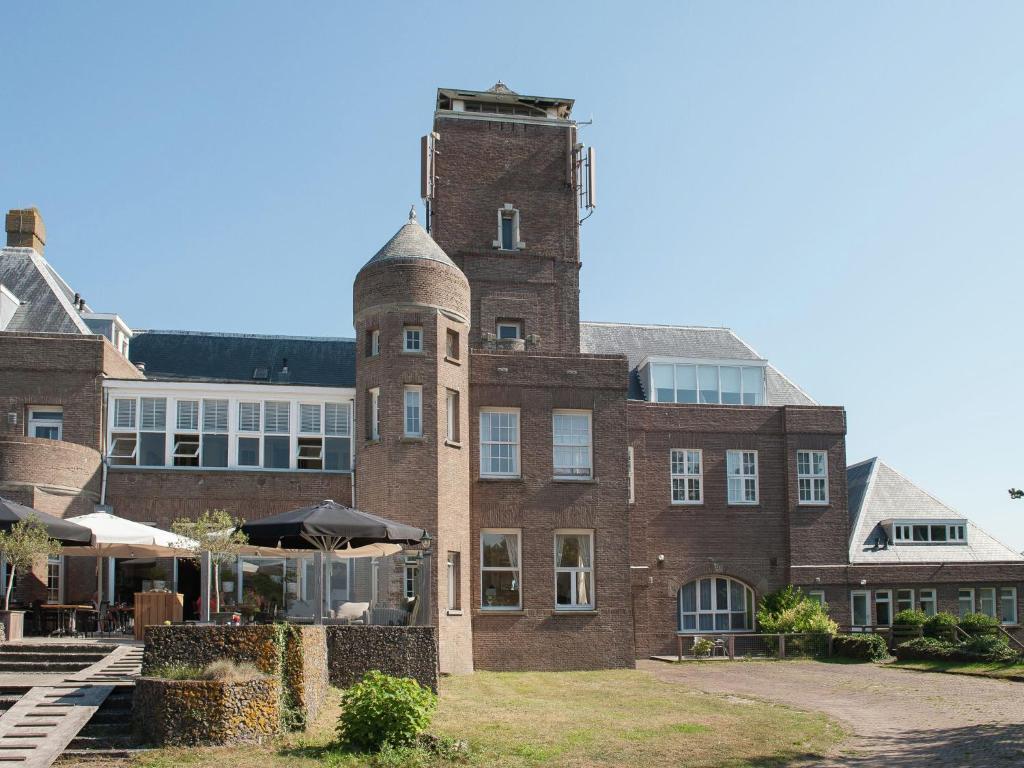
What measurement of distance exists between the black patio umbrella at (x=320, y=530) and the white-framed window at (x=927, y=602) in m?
21.7

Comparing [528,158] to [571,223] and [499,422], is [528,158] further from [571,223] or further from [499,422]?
[499,422]

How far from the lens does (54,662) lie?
61.1 feet

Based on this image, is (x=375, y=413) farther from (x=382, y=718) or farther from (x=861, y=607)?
(x=861, y=607)

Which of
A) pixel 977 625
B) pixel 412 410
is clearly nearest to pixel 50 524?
pixel 412 410

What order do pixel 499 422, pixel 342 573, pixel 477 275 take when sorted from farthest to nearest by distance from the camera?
pixel 477 275
pixel 499 422
pixel 342 573

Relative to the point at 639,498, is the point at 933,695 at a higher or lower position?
lower

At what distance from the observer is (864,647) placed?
31.5 metres

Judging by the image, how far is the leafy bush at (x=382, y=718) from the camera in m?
14.9

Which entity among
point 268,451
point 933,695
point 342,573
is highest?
point 268,451

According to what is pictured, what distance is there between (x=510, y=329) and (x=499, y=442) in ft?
19.0

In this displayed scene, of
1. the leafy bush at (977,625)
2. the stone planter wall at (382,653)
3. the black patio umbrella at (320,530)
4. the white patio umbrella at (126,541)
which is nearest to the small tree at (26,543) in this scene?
the white patio umbrella at (126,541)

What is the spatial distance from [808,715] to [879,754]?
3787 millimetres

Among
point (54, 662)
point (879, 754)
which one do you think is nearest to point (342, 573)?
point (54, 662)

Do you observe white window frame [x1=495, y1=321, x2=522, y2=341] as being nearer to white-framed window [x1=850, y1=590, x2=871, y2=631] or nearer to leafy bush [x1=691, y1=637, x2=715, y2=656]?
leafy bush [x1=691, y1=637, x2=715, y2=656]
